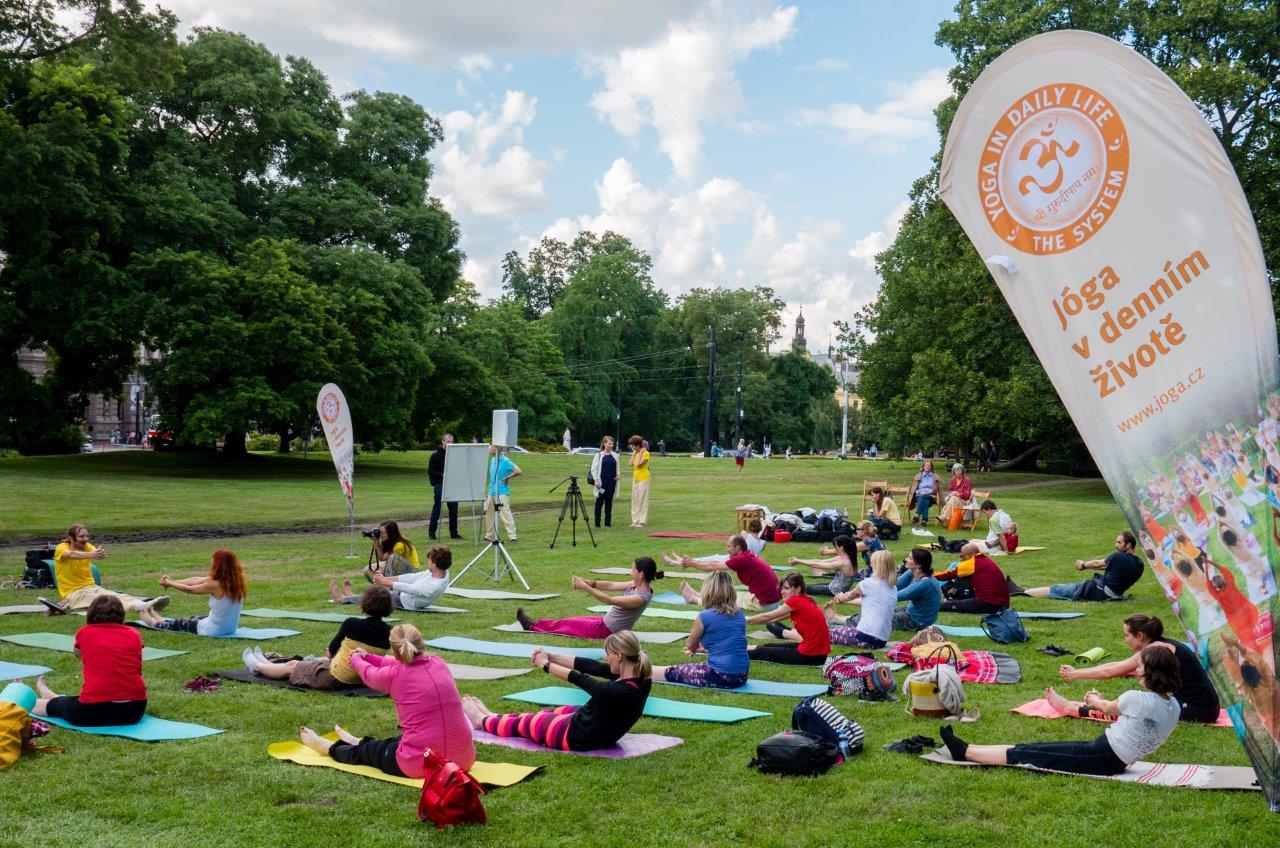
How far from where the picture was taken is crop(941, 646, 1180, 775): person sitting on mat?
679 centimetres

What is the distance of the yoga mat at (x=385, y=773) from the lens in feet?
22.1

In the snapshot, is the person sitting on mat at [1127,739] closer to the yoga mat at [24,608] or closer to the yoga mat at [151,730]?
the yoga mat at [151,730]

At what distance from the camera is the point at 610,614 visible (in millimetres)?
11258

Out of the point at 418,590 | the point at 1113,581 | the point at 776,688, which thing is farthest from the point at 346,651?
the point at 1113,581

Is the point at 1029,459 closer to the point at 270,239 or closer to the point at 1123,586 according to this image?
the point at 270,239

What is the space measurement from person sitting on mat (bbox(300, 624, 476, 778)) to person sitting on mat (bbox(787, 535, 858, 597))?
8268mm

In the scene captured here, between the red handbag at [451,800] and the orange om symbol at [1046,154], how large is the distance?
4.44 meters

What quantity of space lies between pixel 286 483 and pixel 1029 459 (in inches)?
1300

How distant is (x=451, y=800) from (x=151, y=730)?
301cm

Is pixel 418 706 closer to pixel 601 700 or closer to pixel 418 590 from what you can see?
pixel 601 700

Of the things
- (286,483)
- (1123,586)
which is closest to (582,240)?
(286,483)

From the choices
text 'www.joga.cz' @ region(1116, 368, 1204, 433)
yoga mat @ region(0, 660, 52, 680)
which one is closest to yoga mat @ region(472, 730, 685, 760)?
text 'www.joga.cz' @ region(1116, 368, 1204, 433)

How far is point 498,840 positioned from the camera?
583cm

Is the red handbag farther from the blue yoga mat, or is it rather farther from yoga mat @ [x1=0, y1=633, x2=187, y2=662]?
yoga mat @ [x1=0, y1=633, x2=187, y2=662]
